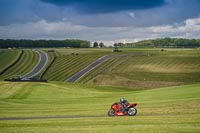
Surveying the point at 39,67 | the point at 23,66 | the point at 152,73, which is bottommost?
the point at 152,73

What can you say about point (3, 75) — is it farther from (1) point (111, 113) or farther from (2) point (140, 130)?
(2) point (140, 130)

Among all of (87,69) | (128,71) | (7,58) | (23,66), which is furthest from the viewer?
(7,58)

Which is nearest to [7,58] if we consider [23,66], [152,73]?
[23,66]

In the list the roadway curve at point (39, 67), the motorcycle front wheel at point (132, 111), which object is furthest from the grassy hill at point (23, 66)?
the motorcycle front wheel at point (132, 111)

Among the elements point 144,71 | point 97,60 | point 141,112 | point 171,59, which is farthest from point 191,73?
point 141,112

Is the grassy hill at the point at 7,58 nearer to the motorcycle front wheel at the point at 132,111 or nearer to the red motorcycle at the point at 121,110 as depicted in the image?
the red motorcycle at the point at 121,110

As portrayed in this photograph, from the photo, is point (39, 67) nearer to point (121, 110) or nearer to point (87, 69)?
point (87, 69)

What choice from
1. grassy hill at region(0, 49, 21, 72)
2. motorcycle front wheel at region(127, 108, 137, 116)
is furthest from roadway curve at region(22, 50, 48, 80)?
motorcycle front wheel at region(127, 108, 137, 116)

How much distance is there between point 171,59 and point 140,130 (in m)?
106

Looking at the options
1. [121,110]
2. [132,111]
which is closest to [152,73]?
[121,110]

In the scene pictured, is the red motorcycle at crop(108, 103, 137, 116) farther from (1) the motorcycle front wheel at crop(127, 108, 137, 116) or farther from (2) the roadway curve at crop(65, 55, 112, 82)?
(2) the roadway curve at crop(65, 55, 112, 82)

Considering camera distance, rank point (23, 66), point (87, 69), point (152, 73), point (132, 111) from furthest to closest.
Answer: point (23, 66), point (87, 69), point (152, 73), point (132, 111)

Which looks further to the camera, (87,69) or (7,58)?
(7,58)

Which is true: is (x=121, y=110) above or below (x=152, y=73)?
above
